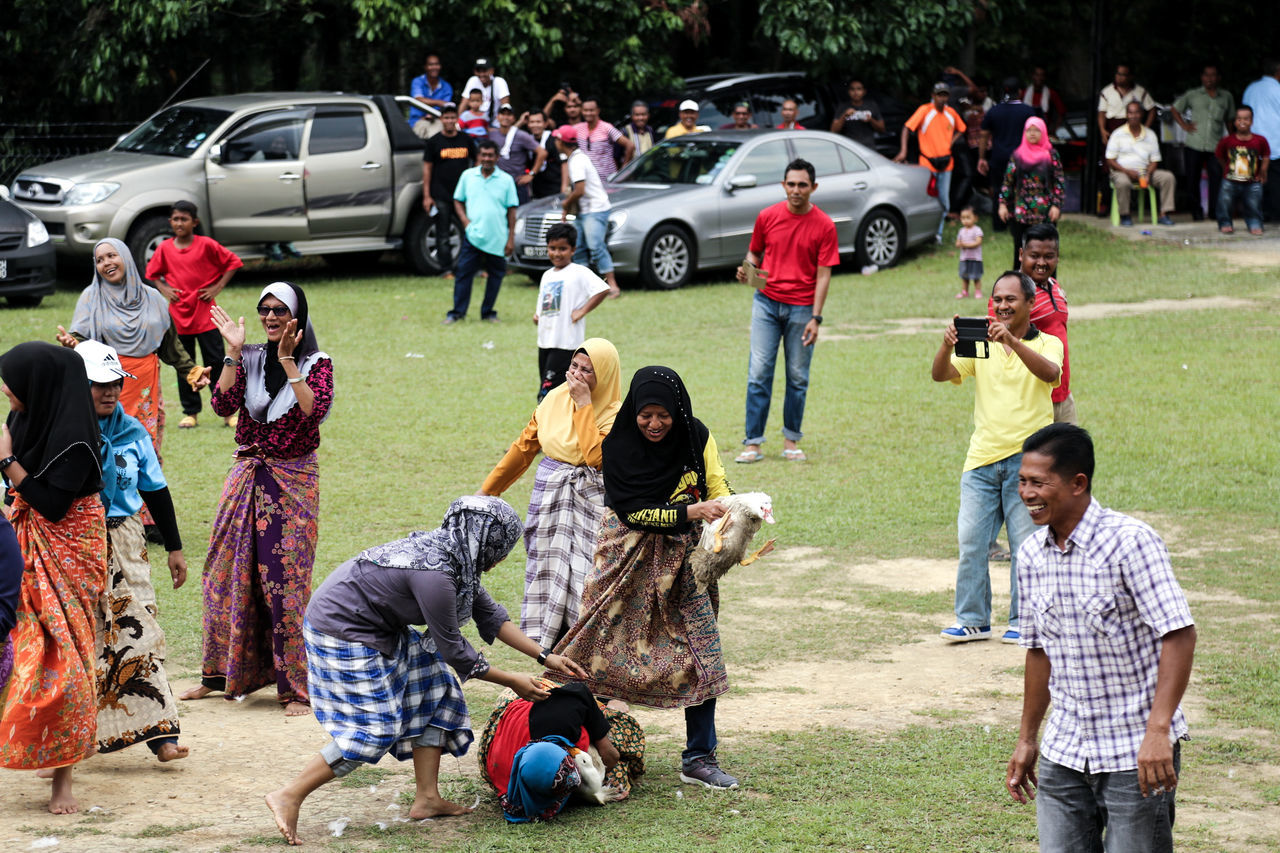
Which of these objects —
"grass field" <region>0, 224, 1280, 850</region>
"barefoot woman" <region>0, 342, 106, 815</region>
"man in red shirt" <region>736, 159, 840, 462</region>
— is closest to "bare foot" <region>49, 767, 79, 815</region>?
"barefoot woman" <region>0, 342, 106, 815</region>

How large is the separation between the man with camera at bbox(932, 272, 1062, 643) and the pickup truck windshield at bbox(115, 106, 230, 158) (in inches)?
490

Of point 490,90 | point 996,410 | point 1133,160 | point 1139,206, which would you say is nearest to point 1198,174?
point 1139,206

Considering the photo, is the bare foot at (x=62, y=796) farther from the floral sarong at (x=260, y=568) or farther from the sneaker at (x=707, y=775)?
the sneaker at (x=707, y=775)

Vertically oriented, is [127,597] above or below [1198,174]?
below

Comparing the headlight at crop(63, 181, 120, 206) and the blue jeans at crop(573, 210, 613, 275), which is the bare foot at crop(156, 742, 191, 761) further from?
the headlight at crop(63, 181, 120, 206)

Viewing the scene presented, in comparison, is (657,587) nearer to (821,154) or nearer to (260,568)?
(260,568)

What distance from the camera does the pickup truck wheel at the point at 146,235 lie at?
16375 millimetres

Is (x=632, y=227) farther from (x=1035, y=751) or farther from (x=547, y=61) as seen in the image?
(x=1035, y=751)

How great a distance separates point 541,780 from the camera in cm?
515

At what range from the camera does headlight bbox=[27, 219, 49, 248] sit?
51.6ft

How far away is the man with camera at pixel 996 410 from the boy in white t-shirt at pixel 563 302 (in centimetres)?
362

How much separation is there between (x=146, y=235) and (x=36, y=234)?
1.15 meters

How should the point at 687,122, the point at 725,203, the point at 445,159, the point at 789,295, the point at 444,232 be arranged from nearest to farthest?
the point at 789,295 < the point at 445,159 < the point at 725,203 < the point at 444,232 < the point at 687,122

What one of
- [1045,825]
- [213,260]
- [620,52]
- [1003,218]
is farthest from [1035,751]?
[620,52]
